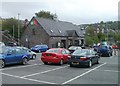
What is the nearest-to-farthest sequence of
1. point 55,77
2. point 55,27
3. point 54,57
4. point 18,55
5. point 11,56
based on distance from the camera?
point 55,77, point 11,56, point 18,55, point 54,57, point 55,27

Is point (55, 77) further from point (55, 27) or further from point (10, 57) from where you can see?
point (55, 27)

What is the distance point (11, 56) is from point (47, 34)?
120 feet

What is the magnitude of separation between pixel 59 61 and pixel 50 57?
766 millimetres

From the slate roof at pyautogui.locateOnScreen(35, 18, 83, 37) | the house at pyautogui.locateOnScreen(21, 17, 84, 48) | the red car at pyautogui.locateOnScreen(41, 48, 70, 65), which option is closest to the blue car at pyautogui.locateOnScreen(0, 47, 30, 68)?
the red car at pyautogui.locateOnScreen(41, 48, 70, 65)

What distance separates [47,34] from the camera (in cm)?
5238

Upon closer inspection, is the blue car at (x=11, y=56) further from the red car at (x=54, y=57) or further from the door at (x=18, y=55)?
the red car at (x=54, y=57)

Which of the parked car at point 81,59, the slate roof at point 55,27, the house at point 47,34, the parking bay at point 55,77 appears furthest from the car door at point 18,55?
the slate roof at point 55,27

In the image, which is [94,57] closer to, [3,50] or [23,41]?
[3,50]

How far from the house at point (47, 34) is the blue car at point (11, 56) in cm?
3486

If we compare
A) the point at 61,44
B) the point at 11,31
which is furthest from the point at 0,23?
the point at 61,44

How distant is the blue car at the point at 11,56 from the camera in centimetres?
1521

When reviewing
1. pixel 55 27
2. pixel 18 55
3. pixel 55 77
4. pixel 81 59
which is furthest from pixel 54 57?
pixel 55 27

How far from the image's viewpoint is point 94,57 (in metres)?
17.8

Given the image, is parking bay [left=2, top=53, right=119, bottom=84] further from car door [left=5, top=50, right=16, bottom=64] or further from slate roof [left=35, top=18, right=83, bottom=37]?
slate roof [left=35, top=18, right=83, bottom=37]
